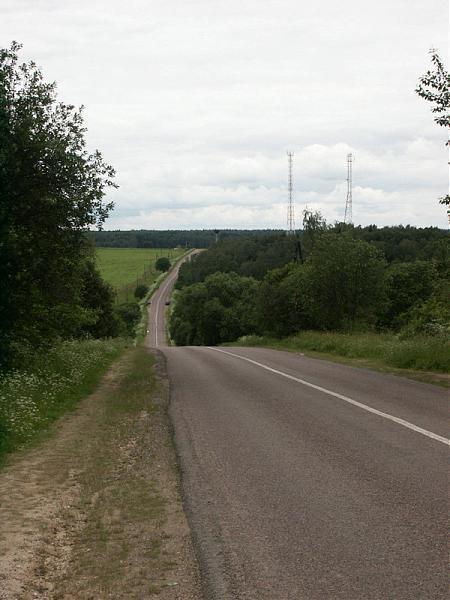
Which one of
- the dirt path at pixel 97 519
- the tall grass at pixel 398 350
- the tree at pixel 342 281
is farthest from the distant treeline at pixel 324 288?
the dirt path at pixel 97 519

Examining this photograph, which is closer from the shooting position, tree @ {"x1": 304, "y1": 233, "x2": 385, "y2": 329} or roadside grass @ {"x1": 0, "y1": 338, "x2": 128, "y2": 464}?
roadside grass @ {"x1": 0, "y1": 338, "x2": 128, "y2": 464}

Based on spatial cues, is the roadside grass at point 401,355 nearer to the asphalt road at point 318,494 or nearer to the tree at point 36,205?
the asphalt road at point 318,494

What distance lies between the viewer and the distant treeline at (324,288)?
40.5 metres

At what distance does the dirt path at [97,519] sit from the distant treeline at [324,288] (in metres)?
12.6

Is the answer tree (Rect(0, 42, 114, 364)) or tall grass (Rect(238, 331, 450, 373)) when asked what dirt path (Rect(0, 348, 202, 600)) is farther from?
tall grass (Rect(238, 331, 450, 373))

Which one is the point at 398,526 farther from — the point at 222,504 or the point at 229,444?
the point at 229,444

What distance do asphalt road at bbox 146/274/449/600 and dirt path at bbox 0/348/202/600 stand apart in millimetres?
273

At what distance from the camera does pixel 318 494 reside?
6.38 meters

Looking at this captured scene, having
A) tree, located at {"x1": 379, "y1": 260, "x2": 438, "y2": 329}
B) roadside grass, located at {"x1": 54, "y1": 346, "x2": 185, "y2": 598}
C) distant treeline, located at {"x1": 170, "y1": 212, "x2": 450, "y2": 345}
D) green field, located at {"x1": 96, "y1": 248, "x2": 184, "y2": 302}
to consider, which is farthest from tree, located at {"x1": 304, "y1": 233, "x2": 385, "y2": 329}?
green field, located at {"x1": 96, "y1": 248, "x2": 184, "y2": 302}

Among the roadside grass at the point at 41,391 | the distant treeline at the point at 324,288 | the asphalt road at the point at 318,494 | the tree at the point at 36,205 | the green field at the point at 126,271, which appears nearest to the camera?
the asphalt road at the point at 318,494

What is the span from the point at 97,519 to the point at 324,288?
3619cm

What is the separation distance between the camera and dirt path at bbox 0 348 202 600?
15.1 feet

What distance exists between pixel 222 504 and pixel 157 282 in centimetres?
16678

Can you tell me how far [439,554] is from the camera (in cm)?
470
